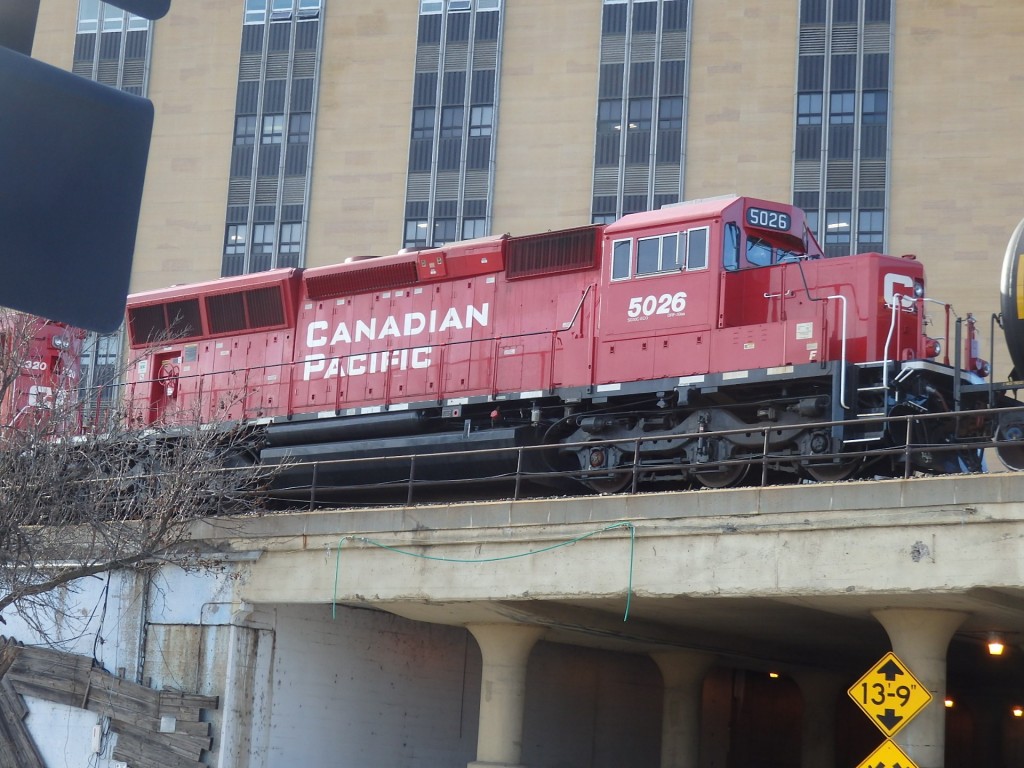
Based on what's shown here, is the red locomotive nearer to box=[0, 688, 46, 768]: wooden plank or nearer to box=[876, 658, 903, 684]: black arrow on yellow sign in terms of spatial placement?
box=[0, 688, 46, 768]: wooden plank

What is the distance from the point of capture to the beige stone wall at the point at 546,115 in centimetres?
5100

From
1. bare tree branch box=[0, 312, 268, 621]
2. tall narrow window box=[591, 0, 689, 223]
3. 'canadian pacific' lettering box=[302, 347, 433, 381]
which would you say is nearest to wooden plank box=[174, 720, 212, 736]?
bare tree branch box=[0, 312, 268, 621]

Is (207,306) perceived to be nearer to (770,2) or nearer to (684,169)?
(684,169)

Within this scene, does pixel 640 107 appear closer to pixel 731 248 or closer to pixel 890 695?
pixel 731 248

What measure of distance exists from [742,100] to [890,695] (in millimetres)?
39387

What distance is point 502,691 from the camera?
20047 millimetres

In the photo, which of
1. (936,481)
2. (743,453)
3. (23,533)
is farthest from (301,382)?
(936,481)

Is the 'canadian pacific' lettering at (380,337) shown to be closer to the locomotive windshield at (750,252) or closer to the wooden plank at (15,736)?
the locomotive windshield at (750,252)

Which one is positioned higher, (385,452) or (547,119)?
(547,119)

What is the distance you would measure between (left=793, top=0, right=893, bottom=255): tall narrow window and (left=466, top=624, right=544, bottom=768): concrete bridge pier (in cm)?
3164

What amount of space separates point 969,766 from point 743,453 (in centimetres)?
2015

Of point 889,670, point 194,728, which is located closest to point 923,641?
point 889,670

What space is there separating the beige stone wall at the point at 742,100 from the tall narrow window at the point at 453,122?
7.87m

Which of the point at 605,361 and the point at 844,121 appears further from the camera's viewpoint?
the point at 844,121
